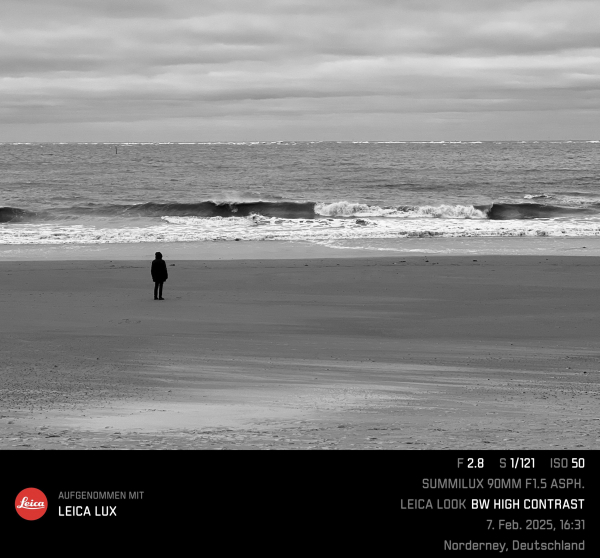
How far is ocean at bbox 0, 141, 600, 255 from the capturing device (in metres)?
30.4

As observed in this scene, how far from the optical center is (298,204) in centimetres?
4609

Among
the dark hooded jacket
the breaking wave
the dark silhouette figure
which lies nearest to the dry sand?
the dark silhouette figure

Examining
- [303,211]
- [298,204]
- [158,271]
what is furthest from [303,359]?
[298,204]

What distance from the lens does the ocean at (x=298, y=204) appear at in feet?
99.6

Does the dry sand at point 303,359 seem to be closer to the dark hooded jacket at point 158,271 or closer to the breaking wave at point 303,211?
the dark hooded jacket at point 158,271

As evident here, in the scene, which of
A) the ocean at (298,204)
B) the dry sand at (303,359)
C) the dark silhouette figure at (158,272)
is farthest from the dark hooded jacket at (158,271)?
the ocean at (298,204)
